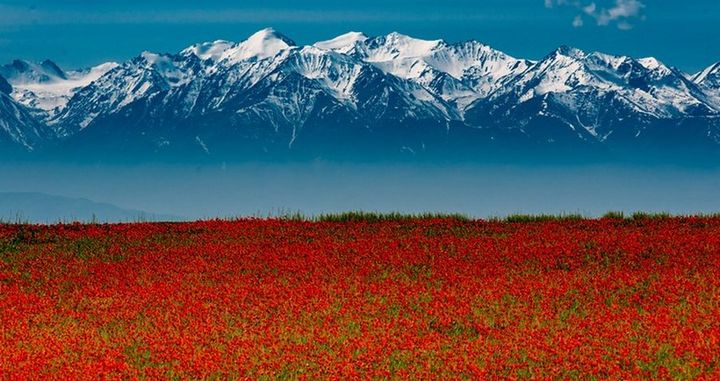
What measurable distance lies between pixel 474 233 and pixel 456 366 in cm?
Result: 2067

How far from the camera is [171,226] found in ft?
140

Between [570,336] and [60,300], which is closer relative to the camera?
[570,336]

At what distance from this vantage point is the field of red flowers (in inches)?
750

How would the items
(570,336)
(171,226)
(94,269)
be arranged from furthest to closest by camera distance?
(171,226)
(94,269)
(570,336)

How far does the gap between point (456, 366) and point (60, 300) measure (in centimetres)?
1213

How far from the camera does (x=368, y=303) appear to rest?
24.8 meters

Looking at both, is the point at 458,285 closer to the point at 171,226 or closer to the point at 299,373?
the point at 299,373

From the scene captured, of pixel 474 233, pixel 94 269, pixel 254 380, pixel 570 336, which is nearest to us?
pixel 254 380

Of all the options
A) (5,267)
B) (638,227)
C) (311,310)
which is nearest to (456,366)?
(311,310)

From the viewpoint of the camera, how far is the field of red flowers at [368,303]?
1905 centimetres

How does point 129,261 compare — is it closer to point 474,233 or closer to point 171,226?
point 171,226

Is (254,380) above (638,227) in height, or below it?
below

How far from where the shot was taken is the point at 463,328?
2195cm

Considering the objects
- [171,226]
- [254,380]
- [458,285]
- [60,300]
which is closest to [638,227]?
[458,285]
